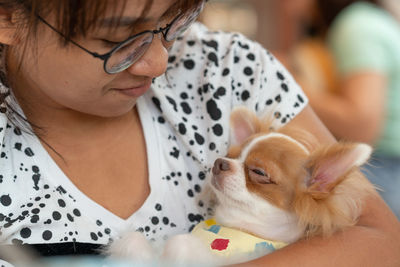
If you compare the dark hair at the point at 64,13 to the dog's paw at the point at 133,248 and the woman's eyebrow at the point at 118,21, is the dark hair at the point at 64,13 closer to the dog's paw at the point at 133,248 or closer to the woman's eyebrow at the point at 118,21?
the woman's eyebrow at the point at 118,21

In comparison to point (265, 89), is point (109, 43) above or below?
above

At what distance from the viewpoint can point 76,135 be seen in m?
1.33

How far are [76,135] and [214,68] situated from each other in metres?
0.40

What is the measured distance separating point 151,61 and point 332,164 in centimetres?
46

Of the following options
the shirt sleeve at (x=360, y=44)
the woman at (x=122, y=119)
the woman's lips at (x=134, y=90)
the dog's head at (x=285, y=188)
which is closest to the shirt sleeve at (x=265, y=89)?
the woman at (x=122, y=119)

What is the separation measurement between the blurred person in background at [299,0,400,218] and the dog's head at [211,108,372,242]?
1.15 m

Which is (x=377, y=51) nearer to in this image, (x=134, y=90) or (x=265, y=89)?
(x=265, y=89)

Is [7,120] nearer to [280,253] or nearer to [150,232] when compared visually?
[150,232]

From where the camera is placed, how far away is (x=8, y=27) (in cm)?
108

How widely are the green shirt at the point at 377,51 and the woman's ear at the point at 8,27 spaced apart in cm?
174

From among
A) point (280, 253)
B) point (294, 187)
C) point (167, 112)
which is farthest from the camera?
point (167, 112)

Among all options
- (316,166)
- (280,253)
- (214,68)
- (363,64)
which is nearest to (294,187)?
(316,166)

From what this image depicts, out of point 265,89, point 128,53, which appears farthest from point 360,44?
point 128,53

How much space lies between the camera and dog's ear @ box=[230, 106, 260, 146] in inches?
52.7
